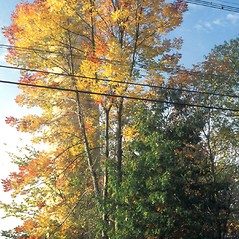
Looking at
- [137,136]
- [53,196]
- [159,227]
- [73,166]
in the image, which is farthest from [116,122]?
[159,227]

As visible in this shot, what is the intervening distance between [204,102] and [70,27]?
7978mm

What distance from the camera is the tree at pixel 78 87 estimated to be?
13828 mm

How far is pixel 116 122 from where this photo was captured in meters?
15.0

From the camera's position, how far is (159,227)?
12008 mm

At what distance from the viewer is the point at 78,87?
1459 cm

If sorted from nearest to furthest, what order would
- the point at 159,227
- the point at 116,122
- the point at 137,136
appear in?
the point at 159,227, the point at 137,136, the point at 116,122

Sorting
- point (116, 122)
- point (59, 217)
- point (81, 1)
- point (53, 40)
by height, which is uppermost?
point (81, 1)

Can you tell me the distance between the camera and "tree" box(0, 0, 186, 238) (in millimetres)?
13828

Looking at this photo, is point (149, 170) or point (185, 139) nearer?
point (149, 170)

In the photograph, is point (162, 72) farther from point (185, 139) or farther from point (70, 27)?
point (70, 27)

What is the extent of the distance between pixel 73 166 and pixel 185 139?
15.1 ft

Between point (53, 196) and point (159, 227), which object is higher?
point (53, 196)

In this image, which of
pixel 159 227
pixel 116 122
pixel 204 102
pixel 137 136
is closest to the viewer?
pixel 159 227

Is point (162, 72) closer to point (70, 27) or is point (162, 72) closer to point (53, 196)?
point (70, 27)
